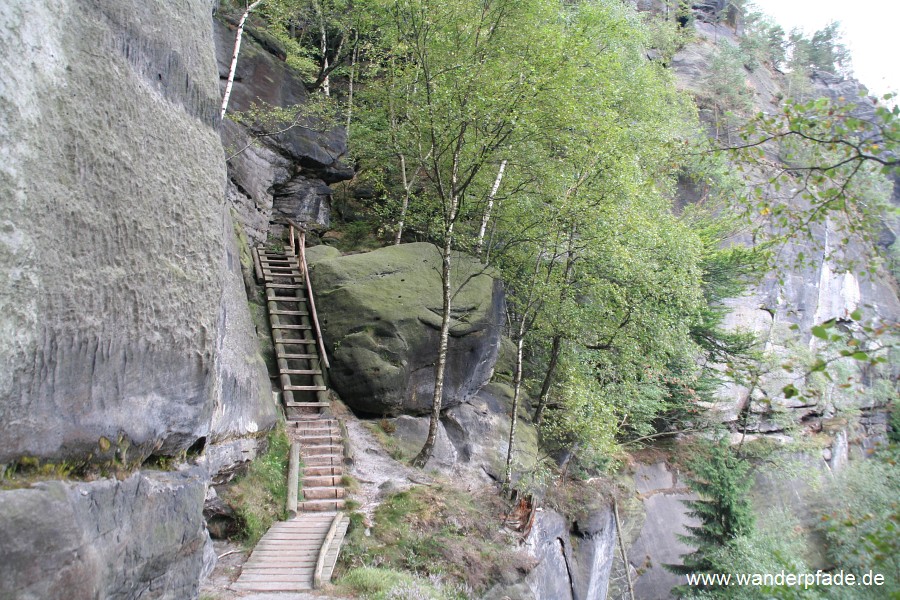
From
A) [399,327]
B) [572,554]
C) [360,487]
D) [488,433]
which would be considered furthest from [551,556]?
[399,327]

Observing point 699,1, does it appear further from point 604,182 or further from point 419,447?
point 419,447

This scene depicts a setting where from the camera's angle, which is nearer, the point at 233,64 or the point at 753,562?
the point at 753,562

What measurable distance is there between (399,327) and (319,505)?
4.86 m

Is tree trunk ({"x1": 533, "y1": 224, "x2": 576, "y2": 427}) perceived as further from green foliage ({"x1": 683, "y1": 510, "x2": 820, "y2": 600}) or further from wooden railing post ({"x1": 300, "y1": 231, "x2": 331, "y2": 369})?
wooden railing post ({"x1": 300, "y1": 231, "x2": 331, "y2": 369})

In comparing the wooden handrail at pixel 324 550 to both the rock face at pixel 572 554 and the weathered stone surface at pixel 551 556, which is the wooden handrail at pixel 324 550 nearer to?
the weathered stone surface at pixel 551 556

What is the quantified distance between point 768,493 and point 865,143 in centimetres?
2402

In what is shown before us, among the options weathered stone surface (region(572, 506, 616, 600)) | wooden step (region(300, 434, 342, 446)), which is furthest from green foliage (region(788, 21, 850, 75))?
wooden step (region(300, 434, 342, 446))

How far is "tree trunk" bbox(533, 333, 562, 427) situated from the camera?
1588 cm

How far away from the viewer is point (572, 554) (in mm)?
14383

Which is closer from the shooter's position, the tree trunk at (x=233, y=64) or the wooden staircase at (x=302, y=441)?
the wooden staircase at (x=302, y=441)

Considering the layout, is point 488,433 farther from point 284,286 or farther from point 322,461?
point 284,286

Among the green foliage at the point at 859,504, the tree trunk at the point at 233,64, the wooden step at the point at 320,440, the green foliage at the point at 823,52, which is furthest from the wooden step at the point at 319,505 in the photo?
the green foliage at the point at 823,52

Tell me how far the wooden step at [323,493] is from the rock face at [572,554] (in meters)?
4.09

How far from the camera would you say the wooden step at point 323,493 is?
32.4ft
